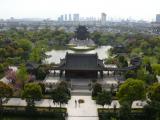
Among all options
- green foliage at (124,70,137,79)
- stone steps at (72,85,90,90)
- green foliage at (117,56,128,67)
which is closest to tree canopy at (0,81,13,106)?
stone steps at (72,85,90,90)

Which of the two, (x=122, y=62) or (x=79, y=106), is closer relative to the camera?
(x=79, y=106)

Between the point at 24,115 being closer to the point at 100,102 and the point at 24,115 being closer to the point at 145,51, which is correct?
the point at 100,102

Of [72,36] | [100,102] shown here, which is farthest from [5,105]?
[72,36]

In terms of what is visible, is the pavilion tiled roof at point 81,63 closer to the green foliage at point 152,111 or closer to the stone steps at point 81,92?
the stone steps at point 81,92

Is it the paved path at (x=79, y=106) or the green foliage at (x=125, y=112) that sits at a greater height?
the green foliage at (x=125, y=112)

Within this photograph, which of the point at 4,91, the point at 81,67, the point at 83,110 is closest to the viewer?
the point at 4,91

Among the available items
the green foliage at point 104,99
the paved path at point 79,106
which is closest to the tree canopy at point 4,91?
the paved path at point 79,106

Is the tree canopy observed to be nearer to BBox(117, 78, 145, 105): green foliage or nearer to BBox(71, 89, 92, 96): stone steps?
BBox(71, 89, 92, 96): stone steps

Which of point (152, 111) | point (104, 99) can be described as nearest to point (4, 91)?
point (104, 99)

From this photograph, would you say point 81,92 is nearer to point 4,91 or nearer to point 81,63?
point 81,63

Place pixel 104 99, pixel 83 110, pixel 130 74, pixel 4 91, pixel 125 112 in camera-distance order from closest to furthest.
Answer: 1. pixel 125 112
2. pixel 104 99
3. pixel 4 91
4. pixel 83 110
5. pixel 130 74

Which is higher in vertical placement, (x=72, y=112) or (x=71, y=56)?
(x=71, y=56)
